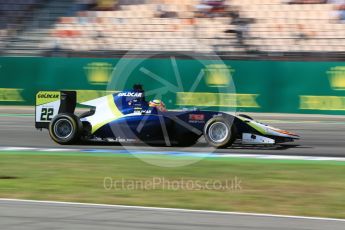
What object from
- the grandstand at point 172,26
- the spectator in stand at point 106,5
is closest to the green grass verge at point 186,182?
the grandstand at point 172,26

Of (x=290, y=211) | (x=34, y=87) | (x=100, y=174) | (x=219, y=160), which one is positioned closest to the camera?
(x=290, y=211)

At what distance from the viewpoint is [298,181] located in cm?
880

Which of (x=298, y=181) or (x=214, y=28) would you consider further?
(x=214, y=28)

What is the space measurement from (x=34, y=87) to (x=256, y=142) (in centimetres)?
1303

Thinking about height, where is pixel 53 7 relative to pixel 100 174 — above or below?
above

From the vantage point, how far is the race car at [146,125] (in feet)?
39.4

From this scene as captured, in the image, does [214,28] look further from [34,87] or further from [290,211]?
[290,211]

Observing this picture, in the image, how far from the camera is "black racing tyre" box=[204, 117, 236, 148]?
1195cm

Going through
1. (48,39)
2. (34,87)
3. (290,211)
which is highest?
(48,39)

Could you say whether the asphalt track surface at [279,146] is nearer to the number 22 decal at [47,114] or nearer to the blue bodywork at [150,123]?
the blue bodywork at [150,123]

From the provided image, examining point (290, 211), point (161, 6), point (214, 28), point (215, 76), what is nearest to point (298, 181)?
point (290, 211)

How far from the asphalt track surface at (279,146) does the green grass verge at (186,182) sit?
1.28 m

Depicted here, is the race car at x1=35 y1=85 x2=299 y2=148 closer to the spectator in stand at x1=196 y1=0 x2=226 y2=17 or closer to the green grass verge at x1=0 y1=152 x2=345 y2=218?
the green grass verge at x1=0 y1=152 x2=345 y2=218

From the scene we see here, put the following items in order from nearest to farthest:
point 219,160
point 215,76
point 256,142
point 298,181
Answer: point 298,181
point 219,160
point 256,142
point 215,76
